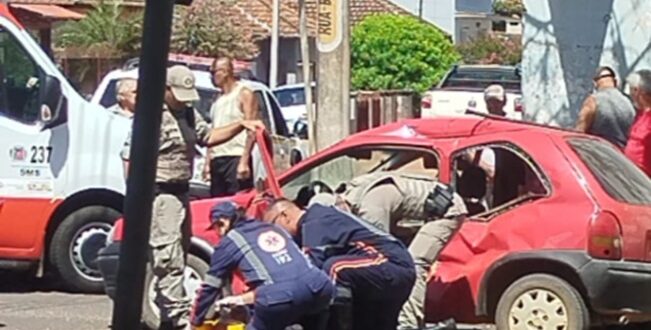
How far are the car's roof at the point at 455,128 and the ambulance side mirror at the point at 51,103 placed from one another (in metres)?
2.91

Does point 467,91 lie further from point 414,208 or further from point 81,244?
point 414,208

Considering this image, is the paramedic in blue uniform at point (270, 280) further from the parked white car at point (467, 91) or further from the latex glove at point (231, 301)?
the parked white car at point (467, 91)

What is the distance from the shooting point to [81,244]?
1174 centimetres

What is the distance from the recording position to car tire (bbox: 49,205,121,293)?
11711 millimetres

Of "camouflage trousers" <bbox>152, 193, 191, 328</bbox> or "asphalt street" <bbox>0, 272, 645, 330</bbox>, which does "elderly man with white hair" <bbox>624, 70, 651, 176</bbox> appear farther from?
"camouflage trousers" <bbox>152, 193, 191, 328</bbox>

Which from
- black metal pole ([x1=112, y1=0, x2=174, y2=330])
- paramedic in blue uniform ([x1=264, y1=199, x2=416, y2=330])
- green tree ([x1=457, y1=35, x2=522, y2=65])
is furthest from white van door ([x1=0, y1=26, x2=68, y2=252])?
green tree ([x1=457, y1=35, x2=522, y2=65])

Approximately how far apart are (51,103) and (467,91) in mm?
16008

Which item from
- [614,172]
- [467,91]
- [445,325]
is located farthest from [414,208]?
[467,91]

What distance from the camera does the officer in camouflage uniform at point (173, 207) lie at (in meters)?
8.98

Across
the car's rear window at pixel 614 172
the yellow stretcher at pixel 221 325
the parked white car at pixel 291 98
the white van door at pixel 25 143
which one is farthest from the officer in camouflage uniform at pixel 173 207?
the parked white car at pixel 291 98

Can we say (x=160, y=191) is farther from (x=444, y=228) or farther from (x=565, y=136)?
(x=565, y=136)

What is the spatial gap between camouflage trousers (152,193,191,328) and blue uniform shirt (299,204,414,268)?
5.70ft

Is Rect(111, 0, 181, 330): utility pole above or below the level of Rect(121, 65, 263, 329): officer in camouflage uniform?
above

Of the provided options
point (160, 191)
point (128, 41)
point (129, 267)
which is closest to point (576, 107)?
point (160, 191)
